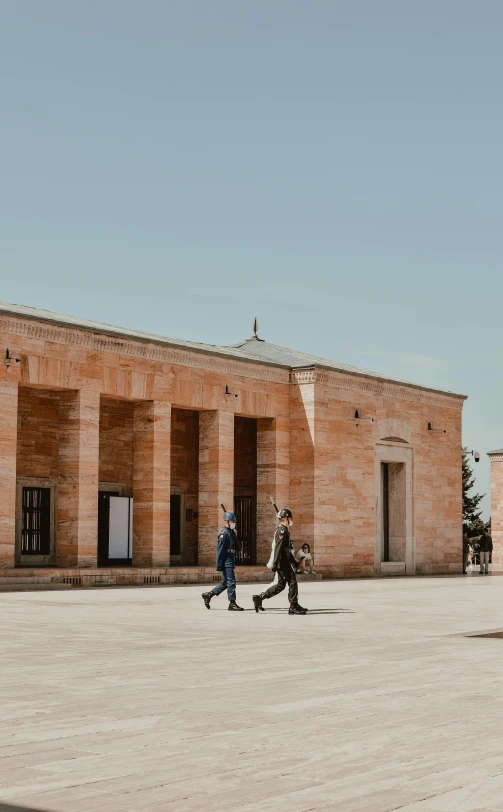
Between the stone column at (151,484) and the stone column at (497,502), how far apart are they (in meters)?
24.5

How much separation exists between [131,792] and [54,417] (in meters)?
25.2

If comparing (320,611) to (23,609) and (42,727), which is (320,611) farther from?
(42,727)

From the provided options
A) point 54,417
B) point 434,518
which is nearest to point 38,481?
point 54,417

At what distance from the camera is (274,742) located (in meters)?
6.55

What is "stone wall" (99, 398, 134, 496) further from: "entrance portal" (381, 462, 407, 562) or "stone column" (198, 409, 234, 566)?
"entrance portal" (381, 462, 407, 562)

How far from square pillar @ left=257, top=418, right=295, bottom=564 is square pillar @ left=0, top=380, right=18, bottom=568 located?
926cm

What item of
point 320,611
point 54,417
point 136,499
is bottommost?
point 320,611

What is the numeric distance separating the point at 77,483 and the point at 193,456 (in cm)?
785

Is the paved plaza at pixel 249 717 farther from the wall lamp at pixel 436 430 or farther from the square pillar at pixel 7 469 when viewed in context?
the wall lamp at pixel 436 430

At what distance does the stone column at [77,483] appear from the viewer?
88.2ft

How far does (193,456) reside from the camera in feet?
113

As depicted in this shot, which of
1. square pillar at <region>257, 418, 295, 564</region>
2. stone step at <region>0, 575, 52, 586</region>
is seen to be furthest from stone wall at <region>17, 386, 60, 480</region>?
square pillar at <region>257, 418, 295, 564</region>

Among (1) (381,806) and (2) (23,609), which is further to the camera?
(2) (23,609)

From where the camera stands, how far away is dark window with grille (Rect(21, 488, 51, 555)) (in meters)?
29.3
